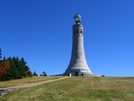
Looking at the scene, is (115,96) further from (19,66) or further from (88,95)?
(19,66)

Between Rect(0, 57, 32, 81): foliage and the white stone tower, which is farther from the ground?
the white stone tower

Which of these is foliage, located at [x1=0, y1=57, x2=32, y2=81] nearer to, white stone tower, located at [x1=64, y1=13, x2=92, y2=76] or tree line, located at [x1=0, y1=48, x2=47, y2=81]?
tree line, located at [x1=0, y1=48, x2=47, y2=81]

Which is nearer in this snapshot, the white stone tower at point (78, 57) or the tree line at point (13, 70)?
the tree line at point (13, 70)

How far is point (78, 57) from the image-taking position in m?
84.9

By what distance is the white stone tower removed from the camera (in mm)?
79562

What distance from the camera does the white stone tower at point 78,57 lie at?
3132 inches

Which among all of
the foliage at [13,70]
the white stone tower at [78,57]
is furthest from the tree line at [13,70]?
the white stone tower at [78,57]

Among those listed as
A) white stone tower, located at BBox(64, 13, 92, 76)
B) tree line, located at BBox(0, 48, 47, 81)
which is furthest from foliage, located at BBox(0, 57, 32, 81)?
white stone tower, located at BBox(64, 13, 92, 76)

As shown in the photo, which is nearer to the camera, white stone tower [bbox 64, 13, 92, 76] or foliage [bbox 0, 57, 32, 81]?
foliage [bbox 0, 57, 32, 81]

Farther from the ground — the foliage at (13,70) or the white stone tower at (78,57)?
the white stone tower at (78,57)

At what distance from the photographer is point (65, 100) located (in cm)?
1991

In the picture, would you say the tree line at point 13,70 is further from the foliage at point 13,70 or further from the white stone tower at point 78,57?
the white stone tower at point 78,57

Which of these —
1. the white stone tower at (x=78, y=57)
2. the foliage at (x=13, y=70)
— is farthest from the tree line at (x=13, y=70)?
the white stone tower at (x=78, y=57)

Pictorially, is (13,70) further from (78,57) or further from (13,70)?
(78,57)
